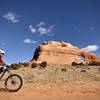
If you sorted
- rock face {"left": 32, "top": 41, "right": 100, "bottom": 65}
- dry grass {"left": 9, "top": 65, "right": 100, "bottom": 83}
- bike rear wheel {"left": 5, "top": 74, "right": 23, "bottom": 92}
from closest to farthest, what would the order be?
bike rear wheel {"left": 5, "top": 74, "right": 23, "bottom": 92}, dry grass {"left": 9, "top": 65, "right": 100, "bottom": 83}, rock face {"left": 32, "top": 41, "right": 100, "bottom": 65}

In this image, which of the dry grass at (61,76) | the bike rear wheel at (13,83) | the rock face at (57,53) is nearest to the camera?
the bike rear wheel at (13,83)

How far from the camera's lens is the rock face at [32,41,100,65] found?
299ft

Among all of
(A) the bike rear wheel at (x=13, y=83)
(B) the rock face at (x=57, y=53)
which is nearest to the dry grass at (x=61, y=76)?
(A) the bike rear wheel at (x=13, y=83)

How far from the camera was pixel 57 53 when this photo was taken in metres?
94.1

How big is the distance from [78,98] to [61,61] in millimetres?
82329

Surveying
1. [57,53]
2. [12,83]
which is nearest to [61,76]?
[12,83]

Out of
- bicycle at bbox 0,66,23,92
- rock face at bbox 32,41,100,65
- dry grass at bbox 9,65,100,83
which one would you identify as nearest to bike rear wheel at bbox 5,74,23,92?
bicycle at bbox 0,66,23,92

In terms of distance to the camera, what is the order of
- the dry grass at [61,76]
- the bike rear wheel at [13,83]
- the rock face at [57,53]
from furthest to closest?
the rock face at [57,53] → the dry grass at [61,76] → the bike rear wheel at [13,83]

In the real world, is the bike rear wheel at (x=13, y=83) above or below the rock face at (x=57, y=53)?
below

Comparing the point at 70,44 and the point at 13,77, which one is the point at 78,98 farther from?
the point at 70,44

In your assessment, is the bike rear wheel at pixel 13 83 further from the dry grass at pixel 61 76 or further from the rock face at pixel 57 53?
the rock face at pixel 57 53

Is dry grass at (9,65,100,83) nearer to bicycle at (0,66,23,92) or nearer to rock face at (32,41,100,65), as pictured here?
bicycle at (0,66,23,92)

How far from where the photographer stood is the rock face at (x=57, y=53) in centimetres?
9125

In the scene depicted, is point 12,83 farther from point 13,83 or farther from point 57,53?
point 57,53
